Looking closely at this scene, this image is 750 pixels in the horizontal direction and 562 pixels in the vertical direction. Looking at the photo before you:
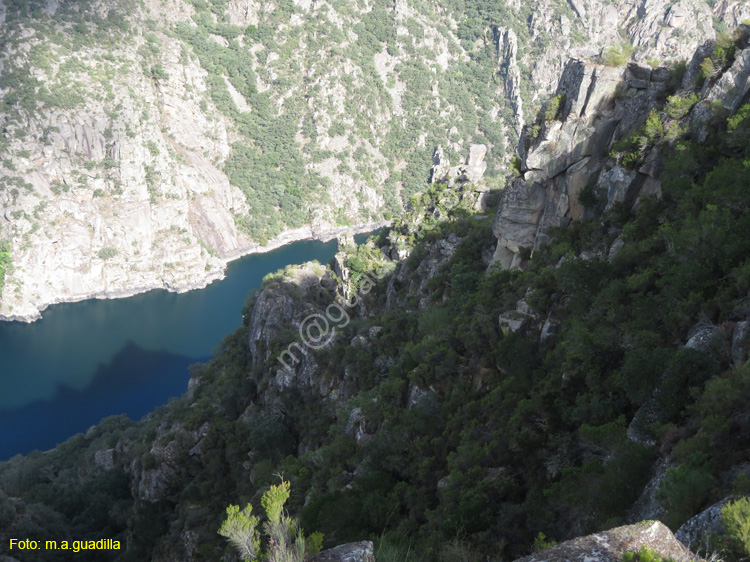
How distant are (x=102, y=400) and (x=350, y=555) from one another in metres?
65.3

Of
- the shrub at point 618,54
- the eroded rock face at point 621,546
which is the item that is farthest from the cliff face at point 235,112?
the eroded rock face at point 621,546

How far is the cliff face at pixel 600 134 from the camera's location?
48.1 ft

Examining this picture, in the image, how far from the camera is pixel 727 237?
Answer: 1089cm

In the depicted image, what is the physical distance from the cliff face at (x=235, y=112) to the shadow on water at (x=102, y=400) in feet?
74.2

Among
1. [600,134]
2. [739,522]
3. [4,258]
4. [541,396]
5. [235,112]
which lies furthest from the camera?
[235,112]

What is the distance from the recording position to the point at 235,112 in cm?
12350

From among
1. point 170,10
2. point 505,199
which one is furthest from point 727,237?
point 170,10

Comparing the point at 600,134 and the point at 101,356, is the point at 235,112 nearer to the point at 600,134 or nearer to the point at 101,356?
the point at 101,356

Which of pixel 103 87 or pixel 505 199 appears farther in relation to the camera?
pixel 103 87

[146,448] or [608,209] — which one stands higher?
[608,209]

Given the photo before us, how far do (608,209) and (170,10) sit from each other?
434ft

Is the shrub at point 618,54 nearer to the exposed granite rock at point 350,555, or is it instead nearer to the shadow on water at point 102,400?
the exposed granite rock at point 350,555

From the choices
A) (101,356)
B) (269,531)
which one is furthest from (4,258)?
(269,531)

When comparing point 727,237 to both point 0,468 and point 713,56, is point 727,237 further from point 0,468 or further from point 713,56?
point 0,468
